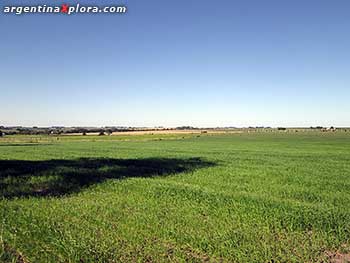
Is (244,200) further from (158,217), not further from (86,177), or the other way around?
(86,177)

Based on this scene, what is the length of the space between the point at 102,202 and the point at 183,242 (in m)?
6.27

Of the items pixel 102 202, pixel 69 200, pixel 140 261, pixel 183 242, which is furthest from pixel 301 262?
pixel 69 200

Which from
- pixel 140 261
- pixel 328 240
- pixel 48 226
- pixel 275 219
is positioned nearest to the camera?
pixel 140 261

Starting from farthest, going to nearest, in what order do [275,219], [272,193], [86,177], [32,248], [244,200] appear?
[86,177] < [272,193] < [244,200] < [275,219] < [32,248]

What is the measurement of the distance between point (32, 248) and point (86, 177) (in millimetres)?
13560

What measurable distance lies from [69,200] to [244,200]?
7.55 meters

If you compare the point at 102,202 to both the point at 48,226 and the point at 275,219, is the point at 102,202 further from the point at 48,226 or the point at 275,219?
the point at 275,219

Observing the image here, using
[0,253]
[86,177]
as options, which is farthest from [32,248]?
[86,177]

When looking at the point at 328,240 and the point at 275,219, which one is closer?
the point at 328,240

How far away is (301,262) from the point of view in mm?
8375

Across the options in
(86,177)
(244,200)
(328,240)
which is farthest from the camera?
(86,177)

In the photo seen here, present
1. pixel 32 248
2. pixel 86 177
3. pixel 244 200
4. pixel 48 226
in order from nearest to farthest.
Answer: pixel 32 248, pixel 48 226, pixel 244 200, pixel 86 177

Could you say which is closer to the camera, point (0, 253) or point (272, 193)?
point (0, 253)

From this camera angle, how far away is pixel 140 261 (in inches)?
330
